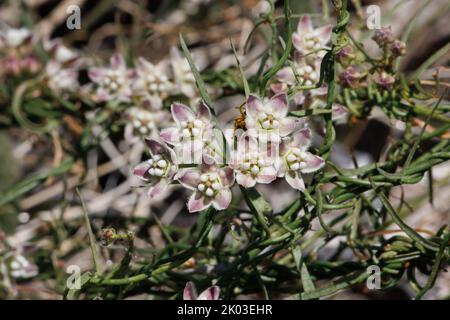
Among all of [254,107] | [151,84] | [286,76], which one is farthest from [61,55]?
[254,107]

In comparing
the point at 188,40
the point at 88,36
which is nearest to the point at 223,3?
the point at 188,40

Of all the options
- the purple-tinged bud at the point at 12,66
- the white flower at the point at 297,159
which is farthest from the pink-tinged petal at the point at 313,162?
the purple-tinged bud at the point at 12,66

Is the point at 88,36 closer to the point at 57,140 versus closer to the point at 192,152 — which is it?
the point at 57,140

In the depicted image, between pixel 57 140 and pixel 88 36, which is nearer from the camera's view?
pixel 57 140

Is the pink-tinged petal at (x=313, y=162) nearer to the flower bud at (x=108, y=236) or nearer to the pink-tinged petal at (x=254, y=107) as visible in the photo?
the pink-tinged petal at (x=254, y=107)

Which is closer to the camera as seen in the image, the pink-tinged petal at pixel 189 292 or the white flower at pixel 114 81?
the pink-tinged petal at pixel 189 292

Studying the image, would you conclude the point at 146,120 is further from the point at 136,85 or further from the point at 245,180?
the point at 245,180

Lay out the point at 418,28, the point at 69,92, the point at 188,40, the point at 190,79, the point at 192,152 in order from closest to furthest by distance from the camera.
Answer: the point at 192,152 < the point at 190,79 < the point at 69,92 < the point at 418,28 < the point at 188,40

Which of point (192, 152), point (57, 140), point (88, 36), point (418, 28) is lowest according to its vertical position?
point (192, 152)
